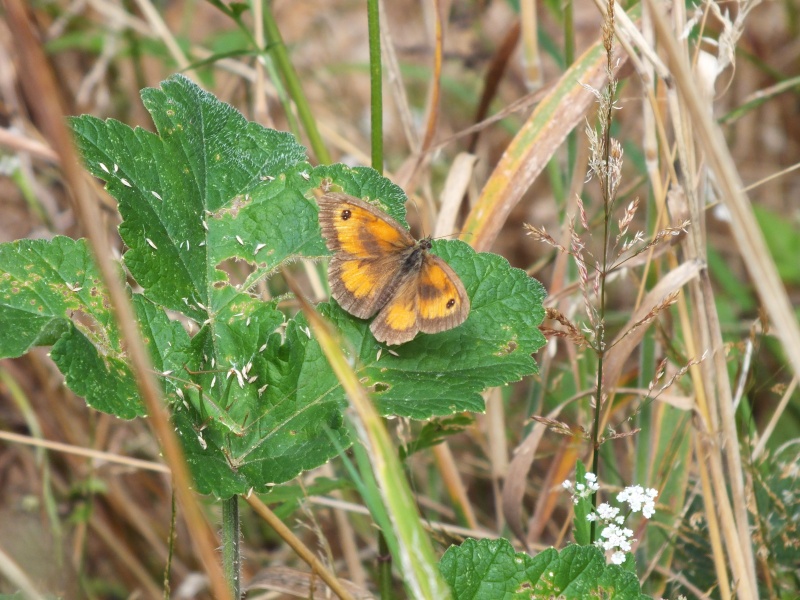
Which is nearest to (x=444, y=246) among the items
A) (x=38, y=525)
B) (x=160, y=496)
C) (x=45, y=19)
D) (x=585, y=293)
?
(x=585, y=293)

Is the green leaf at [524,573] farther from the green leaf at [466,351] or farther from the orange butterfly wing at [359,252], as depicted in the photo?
the orange butterfly wing at [359,252]

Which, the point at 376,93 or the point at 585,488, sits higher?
the point at 376,93

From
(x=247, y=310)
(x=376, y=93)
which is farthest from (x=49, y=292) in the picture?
(x=376, y=93)

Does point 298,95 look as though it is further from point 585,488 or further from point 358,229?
point 585,488

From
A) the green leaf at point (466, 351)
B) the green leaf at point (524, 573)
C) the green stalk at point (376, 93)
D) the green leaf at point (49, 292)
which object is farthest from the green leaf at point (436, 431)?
the green leaf at point (49, 292)

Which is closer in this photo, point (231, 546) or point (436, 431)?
point (231, 546)
